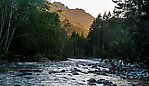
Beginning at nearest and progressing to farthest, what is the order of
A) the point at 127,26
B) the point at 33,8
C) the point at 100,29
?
1. the point at 127,26
2. the point at 33,8
3. the point at 100,29

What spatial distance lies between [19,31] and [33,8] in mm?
6497

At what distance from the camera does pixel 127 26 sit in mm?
7520

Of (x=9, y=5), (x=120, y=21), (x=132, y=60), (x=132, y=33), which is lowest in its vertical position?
(x=132, y=60)

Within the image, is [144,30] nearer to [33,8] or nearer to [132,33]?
[132,33]

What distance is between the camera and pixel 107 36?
6506 centimetres

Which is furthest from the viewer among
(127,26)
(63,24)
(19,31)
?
(63,24)

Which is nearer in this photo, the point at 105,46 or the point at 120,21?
the point at 120,21

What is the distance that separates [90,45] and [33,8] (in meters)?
54.7

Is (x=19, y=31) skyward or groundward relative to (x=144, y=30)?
skyward

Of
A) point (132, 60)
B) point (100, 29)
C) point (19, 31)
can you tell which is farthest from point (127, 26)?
point (100, 29)

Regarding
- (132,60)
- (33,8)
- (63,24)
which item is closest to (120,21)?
(132,60)

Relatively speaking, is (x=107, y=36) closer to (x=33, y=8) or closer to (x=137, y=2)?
(x=33, y=8)

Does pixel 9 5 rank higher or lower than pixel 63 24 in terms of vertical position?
lower

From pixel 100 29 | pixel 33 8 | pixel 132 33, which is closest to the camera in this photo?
pixel 132 33
